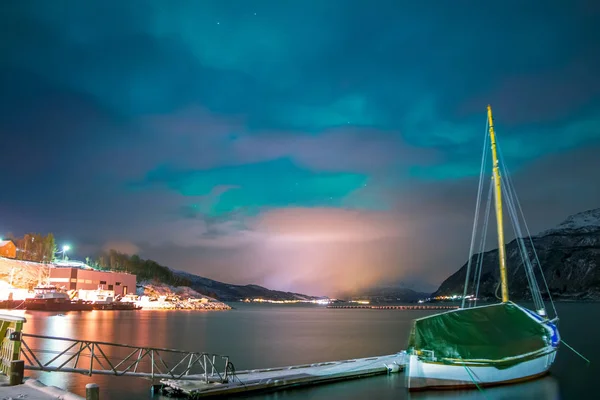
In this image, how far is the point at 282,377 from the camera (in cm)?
2967

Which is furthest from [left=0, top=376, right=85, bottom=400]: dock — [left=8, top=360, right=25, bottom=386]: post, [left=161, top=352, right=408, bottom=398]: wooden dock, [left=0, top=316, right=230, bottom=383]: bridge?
[left=161, top=352, right=408, bottom=398]: wooden dock

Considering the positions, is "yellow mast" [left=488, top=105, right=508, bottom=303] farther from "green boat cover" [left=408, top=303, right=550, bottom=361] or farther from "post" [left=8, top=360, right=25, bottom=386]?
"post" [left=8, top=360, right=25, bottom=386]

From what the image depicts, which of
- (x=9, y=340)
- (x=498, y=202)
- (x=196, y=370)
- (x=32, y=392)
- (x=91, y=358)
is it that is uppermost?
(x=498, y=202)

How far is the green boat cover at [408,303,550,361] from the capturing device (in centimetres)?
2795

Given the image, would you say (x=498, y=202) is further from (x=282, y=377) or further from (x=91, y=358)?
(x=91, y=358)

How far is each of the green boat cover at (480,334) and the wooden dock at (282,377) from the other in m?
2.31

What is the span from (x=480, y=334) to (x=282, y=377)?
43.5 ft

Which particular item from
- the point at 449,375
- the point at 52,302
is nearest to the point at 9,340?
the point at 449,375

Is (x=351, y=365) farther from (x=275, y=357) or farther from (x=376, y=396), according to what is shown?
(x=275, y=357)

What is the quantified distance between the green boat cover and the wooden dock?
2306 mm

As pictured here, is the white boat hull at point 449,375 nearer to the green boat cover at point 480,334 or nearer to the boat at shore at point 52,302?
the green boat cover at point 480,334

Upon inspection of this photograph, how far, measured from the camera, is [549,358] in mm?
34250

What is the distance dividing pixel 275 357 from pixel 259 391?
27462 mm

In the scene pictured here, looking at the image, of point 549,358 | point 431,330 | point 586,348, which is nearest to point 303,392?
point 431,330
